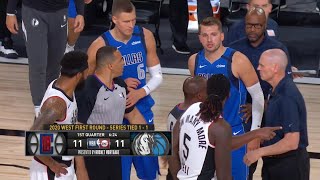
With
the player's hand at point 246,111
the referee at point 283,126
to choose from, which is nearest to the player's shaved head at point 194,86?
the referee at point 283,126

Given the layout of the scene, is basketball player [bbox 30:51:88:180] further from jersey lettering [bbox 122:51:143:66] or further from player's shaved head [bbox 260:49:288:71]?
player's shaved head [bbox 260:49:288:71]

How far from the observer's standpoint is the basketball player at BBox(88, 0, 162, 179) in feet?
25.3

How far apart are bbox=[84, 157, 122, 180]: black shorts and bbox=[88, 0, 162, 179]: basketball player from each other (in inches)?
11.7

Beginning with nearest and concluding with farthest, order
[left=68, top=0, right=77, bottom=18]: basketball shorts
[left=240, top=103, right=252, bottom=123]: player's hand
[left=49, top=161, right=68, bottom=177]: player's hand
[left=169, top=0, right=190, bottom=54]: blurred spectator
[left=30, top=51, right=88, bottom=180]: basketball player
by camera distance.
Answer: [left=30, top=51, right=88, bottom=180]: basketball player, [left=49, top=161, right=68, bottom=177]: player's hand, [left=240, top=103, right=252, bottom=123]: player's hand, [left=68, top=0, right=77, bottom=18]: basketball shorts, [left=169, top=0, right=190, bottom=54]: blurred spectator

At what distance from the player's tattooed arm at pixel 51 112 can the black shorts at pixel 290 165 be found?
5.74 feet

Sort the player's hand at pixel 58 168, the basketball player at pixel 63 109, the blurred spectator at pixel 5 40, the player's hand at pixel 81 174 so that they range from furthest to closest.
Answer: the blurred spectator at pixel 5 40
the player's hand at pixel 81 174
the player's hand at pixel 58 168
the basketball player at pixel 63 109

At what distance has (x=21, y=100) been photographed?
11492 mm

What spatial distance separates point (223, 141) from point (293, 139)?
0.81 m

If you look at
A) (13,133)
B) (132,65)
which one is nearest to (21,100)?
(13,133)

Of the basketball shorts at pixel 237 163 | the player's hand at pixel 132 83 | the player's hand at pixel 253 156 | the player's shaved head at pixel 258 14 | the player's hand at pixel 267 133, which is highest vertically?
the player's shaved head at pixel 258 14

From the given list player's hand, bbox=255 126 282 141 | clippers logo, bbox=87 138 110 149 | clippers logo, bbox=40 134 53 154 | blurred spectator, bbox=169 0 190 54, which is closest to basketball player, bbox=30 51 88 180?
clippers logo, bbox=40 134 53 154

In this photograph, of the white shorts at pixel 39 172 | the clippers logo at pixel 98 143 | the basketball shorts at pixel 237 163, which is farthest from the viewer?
the basketball shorts at pixel 237 163

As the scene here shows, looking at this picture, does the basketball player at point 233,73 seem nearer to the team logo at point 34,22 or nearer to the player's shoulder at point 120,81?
the player's shoulder at point 120,81

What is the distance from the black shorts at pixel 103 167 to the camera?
7.19 m
